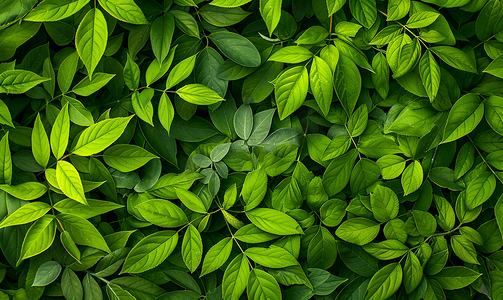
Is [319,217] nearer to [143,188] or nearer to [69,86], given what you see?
[143,188]

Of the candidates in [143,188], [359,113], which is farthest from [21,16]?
[359,113]

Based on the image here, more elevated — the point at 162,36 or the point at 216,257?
the point at 162,36

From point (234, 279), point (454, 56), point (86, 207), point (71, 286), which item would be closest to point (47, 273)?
point (71, 286)

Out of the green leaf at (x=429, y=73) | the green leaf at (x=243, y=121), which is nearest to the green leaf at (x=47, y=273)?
the green leaf at (x=243, y=121)

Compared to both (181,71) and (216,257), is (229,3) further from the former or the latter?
(216,257)

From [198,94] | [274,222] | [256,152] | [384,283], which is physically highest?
[198,94]

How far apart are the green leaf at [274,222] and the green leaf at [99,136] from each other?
319 millimetres

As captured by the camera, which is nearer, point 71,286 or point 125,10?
point 125,10

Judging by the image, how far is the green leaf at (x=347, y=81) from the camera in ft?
2.35

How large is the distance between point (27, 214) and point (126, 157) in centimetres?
22

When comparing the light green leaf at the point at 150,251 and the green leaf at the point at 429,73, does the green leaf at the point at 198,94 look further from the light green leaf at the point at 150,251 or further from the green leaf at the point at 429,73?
the green leaf at the point at 429,73

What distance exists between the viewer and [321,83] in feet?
2.31

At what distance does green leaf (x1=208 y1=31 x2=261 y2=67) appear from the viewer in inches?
29.0

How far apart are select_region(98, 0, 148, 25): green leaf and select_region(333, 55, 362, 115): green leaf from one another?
39 cm
